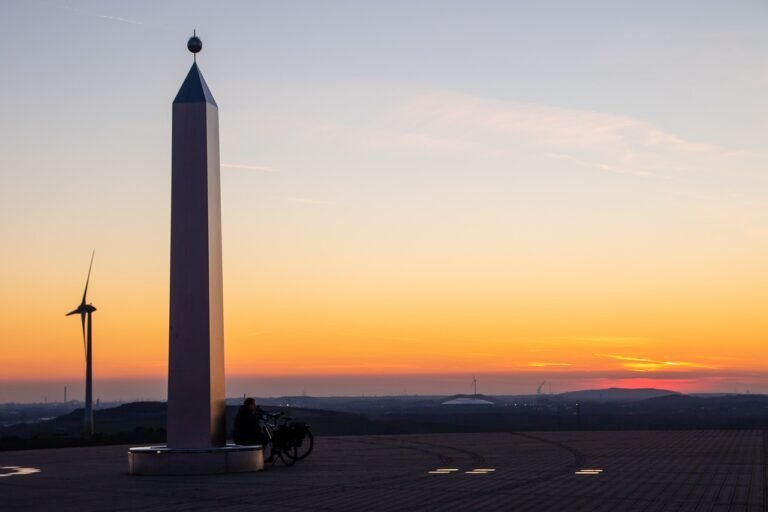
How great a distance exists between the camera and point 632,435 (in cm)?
3869

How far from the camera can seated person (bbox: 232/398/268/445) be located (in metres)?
26.7

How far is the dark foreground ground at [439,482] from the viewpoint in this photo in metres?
17.2

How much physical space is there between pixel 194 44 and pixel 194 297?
6263 millimetres

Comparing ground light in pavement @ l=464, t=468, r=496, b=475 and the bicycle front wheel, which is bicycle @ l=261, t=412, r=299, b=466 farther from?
ground light in pavement @ l=464, t=468, r=496, b=475

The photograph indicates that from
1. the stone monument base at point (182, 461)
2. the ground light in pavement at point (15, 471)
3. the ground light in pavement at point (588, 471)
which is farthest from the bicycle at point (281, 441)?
the ground light in pavement at point (588, 471)

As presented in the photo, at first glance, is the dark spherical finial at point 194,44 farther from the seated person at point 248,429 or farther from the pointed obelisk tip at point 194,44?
the seated person at point 248,429

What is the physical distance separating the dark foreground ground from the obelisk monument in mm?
1795

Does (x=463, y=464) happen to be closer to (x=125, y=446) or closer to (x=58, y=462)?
(x=58, y=462)

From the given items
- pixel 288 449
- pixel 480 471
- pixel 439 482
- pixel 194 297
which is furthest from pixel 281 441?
pixel 439 482

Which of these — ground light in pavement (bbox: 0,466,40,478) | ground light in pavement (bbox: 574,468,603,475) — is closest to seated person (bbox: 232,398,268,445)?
ground light in pavement (bbox: 0,466,40,478)

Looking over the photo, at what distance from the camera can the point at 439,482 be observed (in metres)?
20.8

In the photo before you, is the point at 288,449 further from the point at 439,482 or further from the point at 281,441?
the point at 439,482

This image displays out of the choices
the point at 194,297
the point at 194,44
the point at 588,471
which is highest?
the point at 194,44

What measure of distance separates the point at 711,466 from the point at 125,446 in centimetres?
2068
